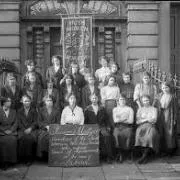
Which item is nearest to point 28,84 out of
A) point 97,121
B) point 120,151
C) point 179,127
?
point 97,121

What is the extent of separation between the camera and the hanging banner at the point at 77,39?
1504 centimetres

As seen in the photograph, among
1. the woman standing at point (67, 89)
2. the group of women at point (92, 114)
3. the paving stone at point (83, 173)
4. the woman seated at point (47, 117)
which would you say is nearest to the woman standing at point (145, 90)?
the group of women at point (92, 114)

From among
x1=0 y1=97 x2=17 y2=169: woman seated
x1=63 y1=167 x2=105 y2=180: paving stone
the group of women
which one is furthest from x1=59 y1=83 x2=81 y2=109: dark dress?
x1=63 y1=167 x2=105 y2=180: paving stone

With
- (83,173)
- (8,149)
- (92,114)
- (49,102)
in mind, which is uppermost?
(49,102)

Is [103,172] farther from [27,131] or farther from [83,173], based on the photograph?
[27,131]

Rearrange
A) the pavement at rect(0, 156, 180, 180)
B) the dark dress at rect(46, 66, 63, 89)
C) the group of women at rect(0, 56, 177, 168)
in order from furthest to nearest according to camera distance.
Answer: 1. the dark dress at rect(46, 66, 63, 89)
2. the group of women at rect(0, 56, 177, 168)
3. the pavement at rect(0, 156, 180, 180)

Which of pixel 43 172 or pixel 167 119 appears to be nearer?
pixel 43 172

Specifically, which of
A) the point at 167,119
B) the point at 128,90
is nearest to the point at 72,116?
the point at 128,90

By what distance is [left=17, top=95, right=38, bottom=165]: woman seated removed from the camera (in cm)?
1095

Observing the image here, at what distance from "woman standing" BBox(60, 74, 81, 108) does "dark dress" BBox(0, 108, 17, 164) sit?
1.38 meters

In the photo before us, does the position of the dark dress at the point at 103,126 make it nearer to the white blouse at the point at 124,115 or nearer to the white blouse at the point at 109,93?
the white blouse at the point at 124,115

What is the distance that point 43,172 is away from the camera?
33.8 feet

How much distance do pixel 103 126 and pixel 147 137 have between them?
106 centimetres

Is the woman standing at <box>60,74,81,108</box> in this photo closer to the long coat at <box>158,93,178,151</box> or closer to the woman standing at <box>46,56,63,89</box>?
the woman standing at <box>46,56,63,89</box>
